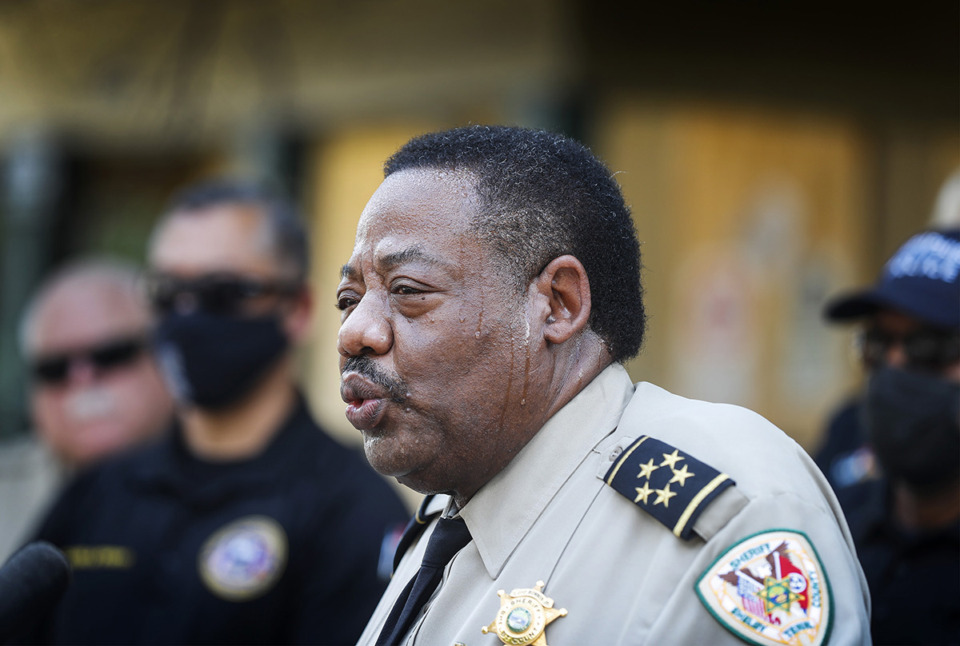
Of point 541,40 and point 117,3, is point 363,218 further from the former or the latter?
point 117,3

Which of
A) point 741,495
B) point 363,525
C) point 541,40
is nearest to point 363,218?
point 741,495

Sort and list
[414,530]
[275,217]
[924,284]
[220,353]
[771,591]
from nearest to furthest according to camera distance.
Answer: [771,591] → [414,530] → [924,284] → [220,353] → [275,217]

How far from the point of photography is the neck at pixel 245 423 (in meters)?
3.66

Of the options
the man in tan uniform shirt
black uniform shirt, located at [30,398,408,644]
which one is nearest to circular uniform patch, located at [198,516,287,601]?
black uniform shirt, located at [30,398,408,644]

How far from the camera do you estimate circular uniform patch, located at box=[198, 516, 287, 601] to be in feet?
10.7

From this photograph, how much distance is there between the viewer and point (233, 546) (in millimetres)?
3354

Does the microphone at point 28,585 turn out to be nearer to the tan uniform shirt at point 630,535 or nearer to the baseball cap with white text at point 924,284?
the tan uniform shirt at point 630,535

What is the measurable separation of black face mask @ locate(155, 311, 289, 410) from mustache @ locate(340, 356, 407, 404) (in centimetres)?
171

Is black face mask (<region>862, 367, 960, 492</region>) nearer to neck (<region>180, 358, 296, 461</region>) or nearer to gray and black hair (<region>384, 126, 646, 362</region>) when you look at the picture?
gray and black hair (<region>384, 126, 646, 362</region>)

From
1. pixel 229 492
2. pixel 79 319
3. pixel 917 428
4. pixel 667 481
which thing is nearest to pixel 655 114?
pixel 79 319

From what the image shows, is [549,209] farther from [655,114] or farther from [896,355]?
[655,114]

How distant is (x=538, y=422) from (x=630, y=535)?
0.33 metres

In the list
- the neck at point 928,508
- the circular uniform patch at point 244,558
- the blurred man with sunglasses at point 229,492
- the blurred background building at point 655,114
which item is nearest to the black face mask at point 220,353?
the blurred man with sunglasses at point 229,492

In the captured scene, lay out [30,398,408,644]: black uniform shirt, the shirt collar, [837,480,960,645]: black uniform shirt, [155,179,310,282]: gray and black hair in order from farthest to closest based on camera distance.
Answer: [155,179,310,282]: gray and black hair < [30,398,408,644]: black uniform shirt < [837,480,960,645]: black uniform shirt < the shirt collar
